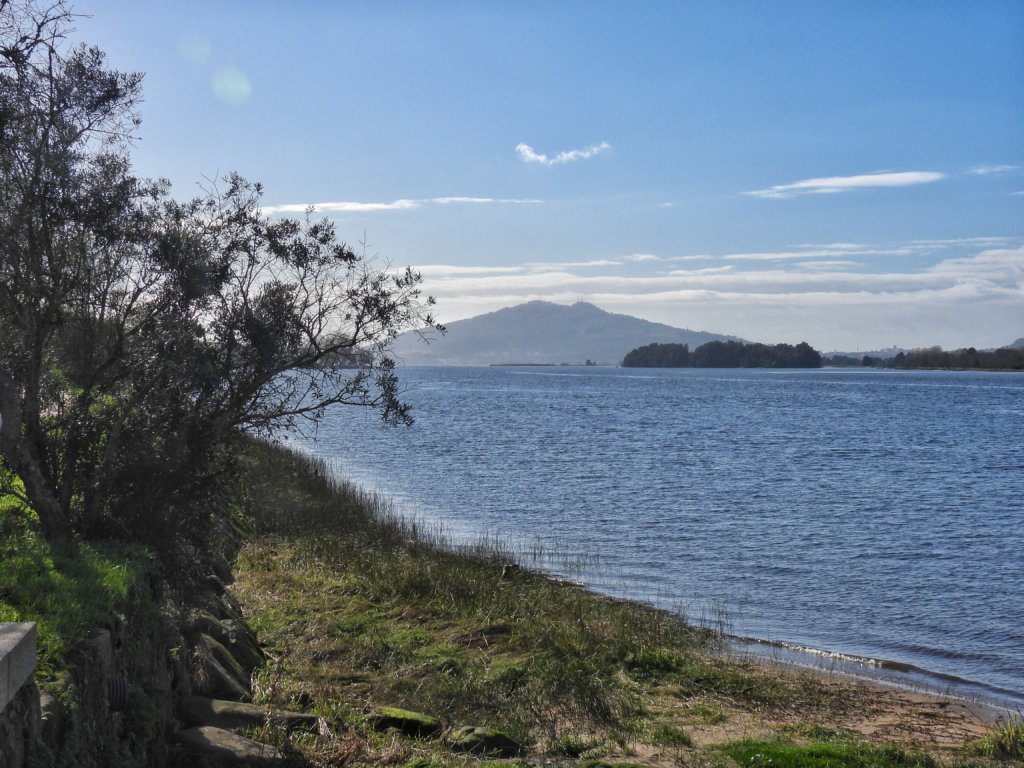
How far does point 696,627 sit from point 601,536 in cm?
859

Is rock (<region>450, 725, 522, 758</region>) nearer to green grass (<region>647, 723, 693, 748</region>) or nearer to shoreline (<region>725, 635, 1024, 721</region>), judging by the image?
green grass (<region>647, 723, 693, 748</region>)

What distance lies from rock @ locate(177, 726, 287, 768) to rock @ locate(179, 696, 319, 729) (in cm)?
48

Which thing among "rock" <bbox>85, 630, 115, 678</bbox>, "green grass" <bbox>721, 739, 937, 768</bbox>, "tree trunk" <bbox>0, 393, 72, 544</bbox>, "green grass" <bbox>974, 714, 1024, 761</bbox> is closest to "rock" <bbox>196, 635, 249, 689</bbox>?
"tree trunk" <bbox>0, 393, 72, 544</bbox>

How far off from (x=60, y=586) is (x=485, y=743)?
4417 millimetres

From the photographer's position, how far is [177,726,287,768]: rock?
762 centimetres

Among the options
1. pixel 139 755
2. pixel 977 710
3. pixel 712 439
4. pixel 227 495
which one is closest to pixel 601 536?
pixel 977 710

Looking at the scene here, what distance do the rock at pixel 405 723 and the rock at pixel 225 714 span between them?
0.92 m

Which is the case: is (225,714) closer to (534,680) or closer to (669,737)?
(534,680)

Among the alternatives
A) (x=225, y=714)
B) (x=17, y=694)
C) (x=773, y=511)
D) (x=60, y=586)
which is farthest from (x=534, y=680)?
(x=773, y=511)

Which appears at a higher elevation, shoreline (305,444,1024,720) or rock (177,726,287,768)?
rock (177,726,287,768)

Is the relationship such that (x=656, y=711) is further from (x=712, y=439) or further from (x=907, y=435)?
(x=907, y=435)

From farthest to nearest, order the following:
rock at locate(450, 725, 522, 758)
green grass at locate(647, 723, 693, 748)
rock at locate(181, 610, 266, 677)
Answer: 1. green grass at locate(647, 723, 693, 748)
2. rock at locate(181, 610, 266, 677)
3. rock at locate(450, 725, 522, 758)

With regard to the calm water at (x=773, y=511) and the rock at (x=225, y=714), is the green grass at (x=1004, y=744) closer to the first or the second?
the calm water at (x=773, y=511)

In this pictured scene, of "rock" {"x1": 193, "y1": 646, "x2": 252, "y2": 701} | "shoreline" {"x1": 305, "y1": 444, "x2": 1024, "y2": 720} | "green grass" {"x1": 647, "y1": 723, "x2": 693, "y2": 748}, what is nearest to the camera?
"rock" {"x1": 193, "y1": 646, "x2": 252, "y2": 701}
